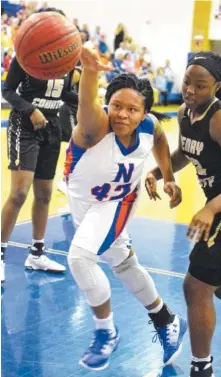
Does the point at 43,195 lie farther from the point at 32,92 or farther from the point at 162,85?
the point at 162,85

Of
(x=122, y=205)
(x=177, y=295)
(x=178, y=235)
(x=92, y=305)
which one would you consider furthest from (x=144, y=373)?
(x=178, y=235)

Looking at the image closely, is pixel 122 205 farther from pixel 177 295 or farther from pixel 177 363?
pixel 177 295

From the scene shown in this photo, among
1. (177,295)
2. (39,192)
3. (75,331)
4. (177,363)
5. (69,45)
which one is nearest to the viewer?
(69,45)

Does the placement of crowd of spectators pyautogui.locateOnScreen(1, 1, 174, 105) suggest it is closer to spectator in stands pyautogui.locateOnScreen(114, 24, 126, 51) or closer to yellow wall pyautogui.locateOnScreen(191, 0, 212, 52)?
spectator in stands pyautogui.locateOnScreen(114, 24, 126, 51)

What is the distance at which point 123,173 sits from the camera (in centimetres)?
336

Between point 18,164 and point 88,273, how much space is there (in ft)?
5.62

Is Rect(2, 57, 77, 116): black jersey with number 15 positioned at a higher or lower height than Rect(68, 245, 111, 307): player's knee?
higher

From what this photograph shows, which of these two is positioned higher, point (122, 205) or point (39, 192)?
point (122, 205)

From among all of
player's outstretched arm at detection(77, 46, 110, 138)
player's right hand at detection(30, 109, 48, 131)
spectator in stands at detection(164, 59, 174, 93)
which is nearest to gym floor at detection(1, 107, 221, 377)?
player's right hand at detection(30, 109, 48, 131)

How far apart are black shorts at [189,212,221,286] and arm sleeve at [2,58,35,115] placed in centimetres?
201

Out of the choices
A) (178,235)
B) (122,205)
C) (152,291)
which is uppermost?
(122,205)

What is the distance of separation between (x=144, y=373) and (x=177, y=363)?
0.85ft

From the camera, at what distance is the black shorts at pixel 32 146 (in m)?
4.75

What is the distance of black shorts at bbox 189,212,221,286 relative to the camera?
3055 mm
